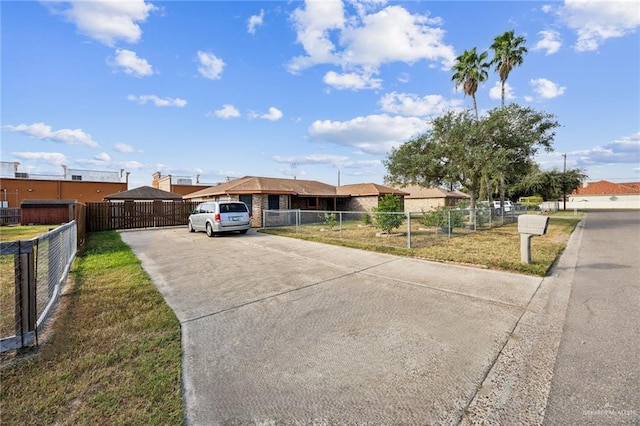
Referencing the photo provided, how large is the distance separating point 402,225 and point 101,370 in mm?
14832

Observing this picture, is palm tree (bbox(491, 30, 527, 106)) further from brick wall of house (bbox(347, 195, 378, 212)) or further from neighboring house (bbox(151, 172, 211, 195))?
neighboring house (bbox(151, 172, 211, 195))

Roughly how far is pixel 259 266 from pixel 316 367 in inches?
180

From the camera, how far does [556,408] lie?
2203 millimetres

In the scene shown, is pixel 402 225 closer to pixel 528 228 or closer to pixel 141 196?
pixel 528 228

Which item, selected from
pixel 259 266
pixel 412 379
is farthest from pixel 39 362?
pixel 259 266

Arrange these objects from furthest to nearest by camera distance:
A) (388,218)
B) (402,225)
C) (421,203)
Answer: (421,203) < (402,225) < (388,218)

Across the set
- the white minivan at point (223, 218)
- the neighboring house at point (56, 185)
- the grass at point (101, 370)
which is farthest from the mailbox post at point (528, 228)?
the neighboring house at point (56, 185)

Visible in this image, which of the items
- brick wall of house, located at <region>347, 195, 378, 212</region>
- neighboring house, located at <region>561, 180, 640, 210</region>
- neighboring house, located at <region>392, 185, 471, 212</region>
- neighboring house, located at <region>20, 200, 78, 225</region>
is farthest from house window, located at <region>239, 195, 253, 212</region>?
neighboring house, located at <region>561, 180, 640, 210</region>

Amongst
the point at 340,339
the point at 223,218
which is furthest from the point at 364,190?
the point at 340,339

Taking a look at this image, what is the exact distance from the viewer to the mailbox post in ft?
21.4

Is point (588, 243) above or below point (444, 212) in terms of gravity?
below

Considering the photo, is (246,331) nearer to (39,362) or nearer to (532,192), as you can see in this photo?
(39,362)

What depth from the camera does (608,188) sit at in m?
57.6

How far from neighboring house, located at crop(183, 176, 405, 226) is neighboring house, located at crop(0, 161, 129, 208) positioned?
1336 centimetres
